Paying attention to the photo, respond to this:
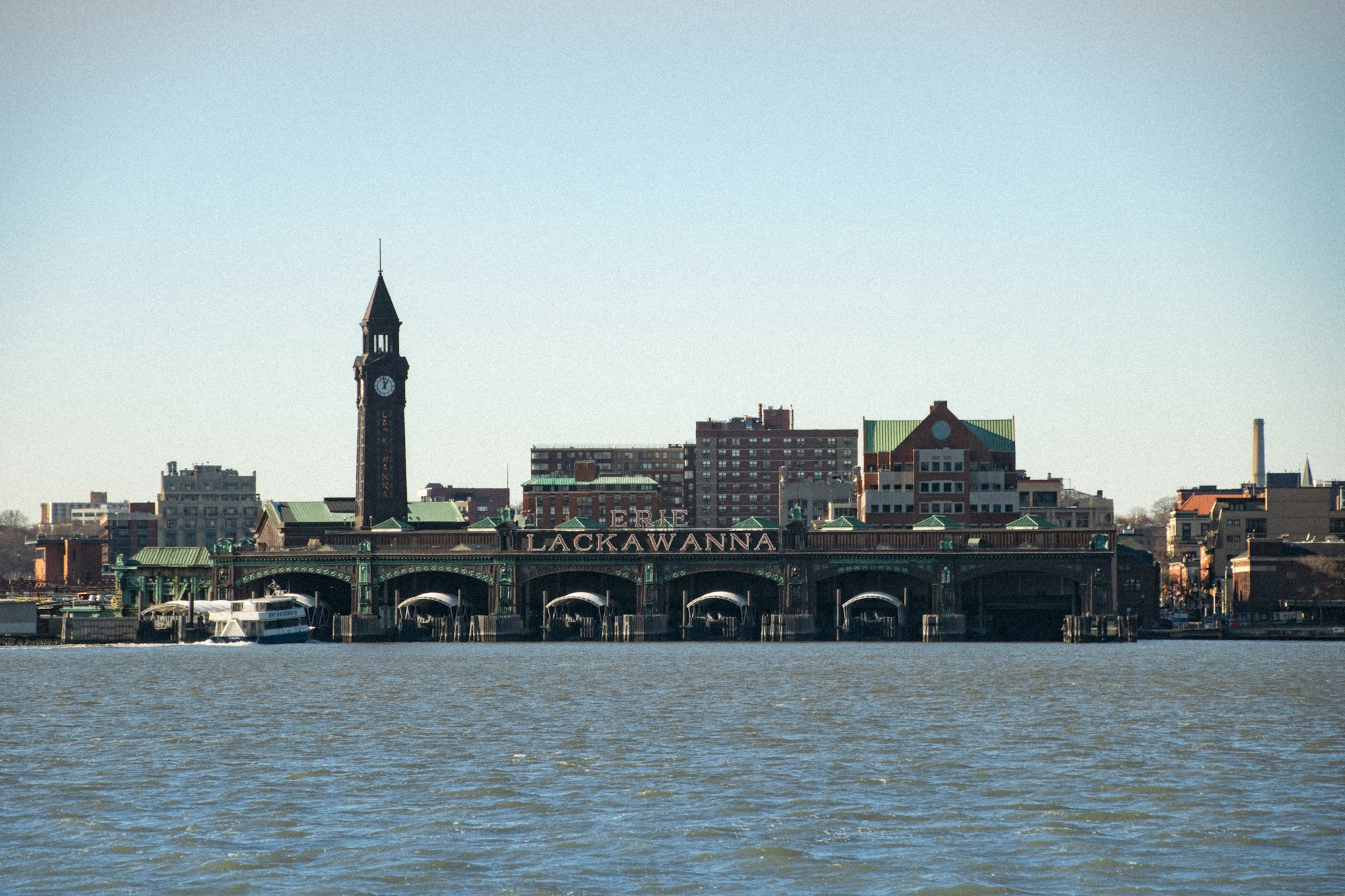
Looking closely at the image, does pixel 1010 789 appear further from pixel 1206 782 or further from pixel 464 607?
A: pixel 464 607

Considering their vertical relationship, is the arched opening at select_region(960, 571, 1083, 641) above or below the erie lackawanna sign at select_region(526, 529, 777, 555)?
below

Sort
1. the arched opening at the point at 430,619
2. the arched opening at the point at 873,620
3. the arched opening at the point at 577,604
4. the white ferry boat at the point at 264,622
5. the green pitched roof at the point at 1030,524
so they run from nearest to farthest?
the white ferry boat at the point at 264,622, the green pitched roof at the point at 1030,524, the arched opening at the point at 873,620, the arched opening at the point at 577,604, the arched opening at the point at 430,619

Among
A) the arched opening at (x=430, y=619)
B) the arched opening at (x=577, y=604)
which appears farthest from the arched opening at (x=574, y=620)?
the arched opening at (x=430, y=619)

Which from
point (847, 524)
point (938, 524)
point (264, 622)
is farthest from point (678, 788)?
point (847, 524)

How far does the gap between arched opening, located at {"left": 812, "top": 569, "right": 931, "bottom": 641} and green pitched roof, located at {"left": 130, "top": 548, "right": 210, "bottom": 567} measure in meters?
63.4

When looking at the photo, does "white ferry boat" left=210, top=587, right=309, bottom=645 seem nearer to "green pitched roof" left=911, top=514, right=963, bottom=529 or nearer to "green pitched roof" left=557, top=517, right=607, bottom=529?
"green pitched roof" left=557, top=517, right=607, bottom=529

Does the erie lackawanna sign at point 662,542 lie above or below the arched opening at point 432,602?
above

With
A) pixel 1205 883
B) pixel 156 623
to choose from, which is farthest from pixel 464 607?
pixel 1205 883

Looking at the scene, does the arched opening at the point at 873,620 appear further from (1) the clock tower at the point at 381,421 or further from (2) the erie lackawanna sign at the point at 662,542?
(1) the clock tower at the point at 381,421

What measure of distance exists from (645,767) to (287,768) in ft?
36.2

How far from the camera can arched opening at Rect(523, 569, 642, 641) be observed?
172375mm

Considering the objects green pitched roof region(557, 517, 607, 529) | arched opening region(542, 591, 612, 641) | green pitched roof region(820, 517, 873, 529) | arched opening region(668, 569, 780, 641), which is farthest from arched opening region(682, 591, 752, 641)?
green pitched roof region(557, 517, 607, 529)

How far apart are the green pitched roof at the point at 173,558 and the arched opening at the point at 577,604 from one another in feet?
119

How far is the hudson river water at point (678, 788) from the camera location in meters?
39.5
